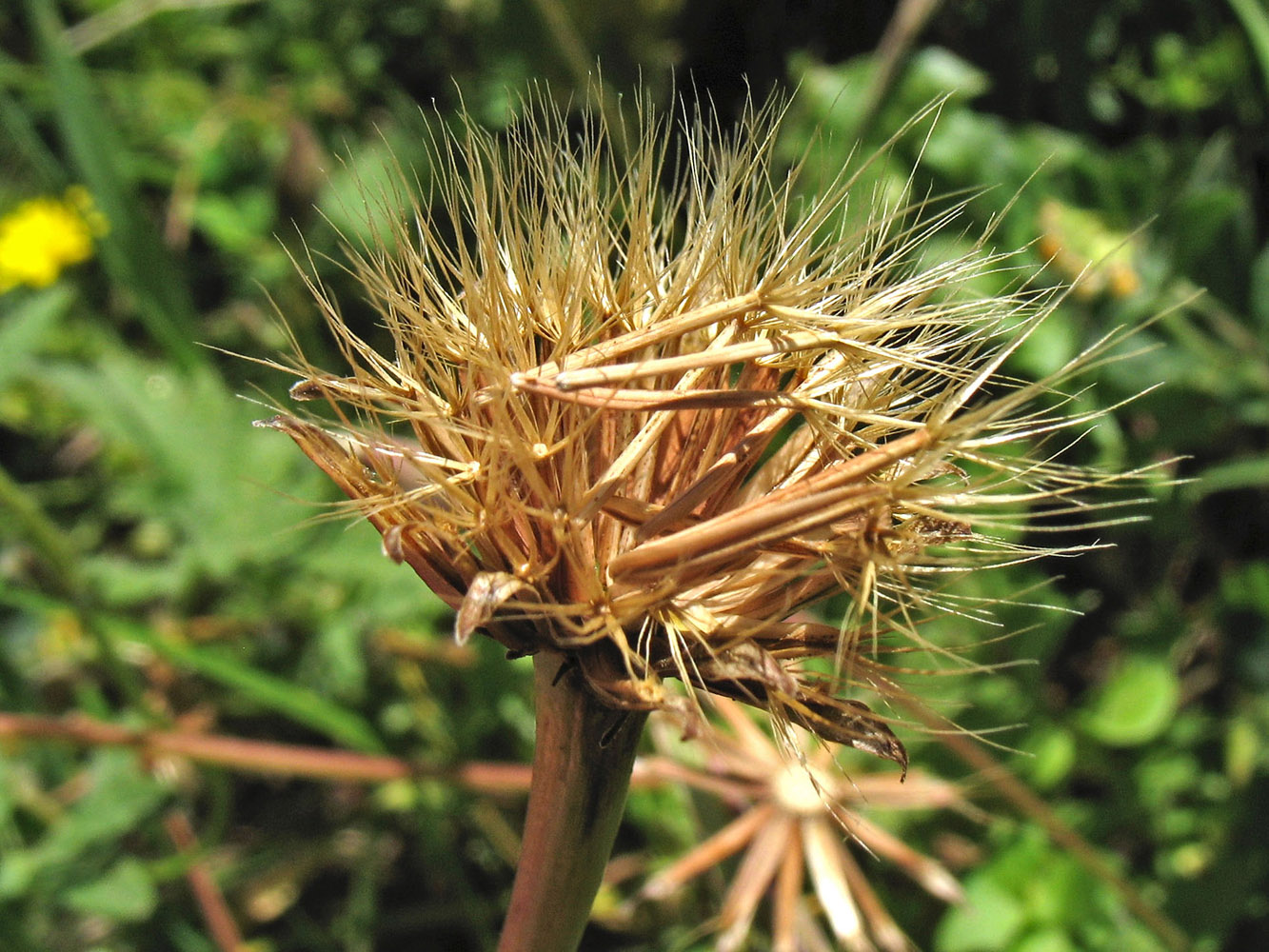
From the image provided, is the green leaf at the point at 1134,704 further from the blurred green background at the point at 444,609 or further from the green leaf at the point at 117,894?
the green leaf at the point at 117,894

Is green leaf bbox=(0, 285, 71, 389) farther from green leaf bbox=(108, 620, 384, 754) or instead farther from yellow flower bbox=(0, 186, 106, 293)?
yellow flower bbox=(0, 186, 106, 293)

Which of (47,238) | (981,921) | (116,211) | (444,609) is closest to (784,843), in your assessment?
(981,921)

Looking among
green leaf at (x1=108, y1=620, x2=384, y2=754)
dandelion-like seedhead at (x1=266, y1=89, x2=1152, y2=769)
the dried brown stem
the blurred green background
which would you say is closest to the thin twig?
the blurred green background

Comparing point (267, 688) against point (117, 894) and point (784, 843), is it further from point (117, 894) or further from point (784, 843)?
point (784, 843)

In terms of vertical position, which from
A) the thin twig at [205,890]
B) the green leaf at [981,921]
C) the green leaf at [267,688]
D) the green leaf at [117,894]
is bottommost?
the green leaf at [981,921]

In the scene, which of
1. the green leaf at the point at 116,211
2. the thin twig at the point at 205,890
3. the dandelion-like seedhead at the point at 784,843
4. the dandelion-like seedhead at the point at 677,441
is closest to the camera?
the dandelion-like seedhead at the point at 677,441

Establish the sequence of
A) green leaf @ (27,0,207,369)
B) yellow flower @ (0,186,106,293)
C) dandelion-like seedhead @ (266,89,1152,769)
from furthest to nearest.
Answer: yellow flower @ (0,186,106,293) → green leaf @ (27,0,207,369) → dandelion-like seedhead @ (266,89,1152,769)

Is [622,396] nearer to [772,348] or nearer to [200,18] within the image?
[772,348]

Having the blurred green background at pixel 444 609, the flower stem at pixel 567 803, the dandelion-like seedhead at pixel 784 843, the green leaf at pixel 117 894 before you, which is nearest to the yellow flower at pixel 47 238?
the blurred green background at pixel 444 609
